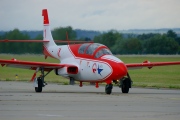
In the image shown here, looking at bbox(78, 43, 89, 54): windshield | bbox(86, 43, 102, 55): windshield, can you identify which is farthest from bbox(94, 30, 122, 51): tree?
bbox(86, 43, 102, 55): windshield

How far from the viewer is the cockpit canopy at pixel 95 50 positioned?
1138 inches

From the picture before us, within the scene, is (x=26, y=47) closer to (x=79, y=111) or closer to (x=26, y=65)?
(x=26, y=65)

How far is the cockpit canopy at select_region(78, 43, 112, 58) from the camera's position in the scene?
28905 mm

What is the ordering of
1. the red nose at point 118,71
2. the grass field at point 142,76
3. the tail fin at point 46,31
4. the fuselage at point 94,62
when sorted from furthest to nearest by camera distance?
the grass field at point 142,76
the tail fin at point 46,31
the fuselage at point 94,62
the red nose at point 118,71

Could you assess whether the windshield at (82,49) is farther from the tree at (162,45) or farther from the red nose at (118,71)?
the tree at (162,45)

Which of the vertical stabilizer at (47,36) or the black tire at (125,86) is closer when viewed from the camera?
the black tire at (125,86)

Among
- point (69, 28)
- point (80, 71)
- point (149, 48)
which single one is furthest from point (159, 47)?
point (80, 71)

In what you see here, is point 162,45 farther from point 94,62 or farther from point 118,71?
point 118,71

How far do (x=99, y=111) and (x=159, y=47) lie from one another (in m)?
85.0

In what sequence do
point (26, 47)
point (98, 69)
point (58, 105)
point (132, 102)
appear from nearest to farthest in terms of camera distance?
point (58, 105) < point (132, 102) < point (98, 69) < point (26, 47)

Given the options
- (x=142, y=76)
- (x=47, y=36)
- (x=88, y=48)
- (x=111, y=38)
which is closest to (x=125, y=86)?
(x=88, y=48)

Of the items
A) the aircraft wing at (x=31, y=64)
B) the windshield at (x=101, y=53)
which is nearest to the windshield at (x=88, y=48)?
the windshield at (x=101, y=53)

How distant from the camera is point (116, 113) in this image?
18.1 m

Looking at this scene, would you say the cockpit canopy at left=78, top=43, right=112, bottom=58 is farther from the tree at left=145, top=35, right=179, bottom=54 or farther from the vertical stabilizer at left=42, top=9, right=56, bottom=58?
the tree at left=145, top=35, right=179, bottom=54
